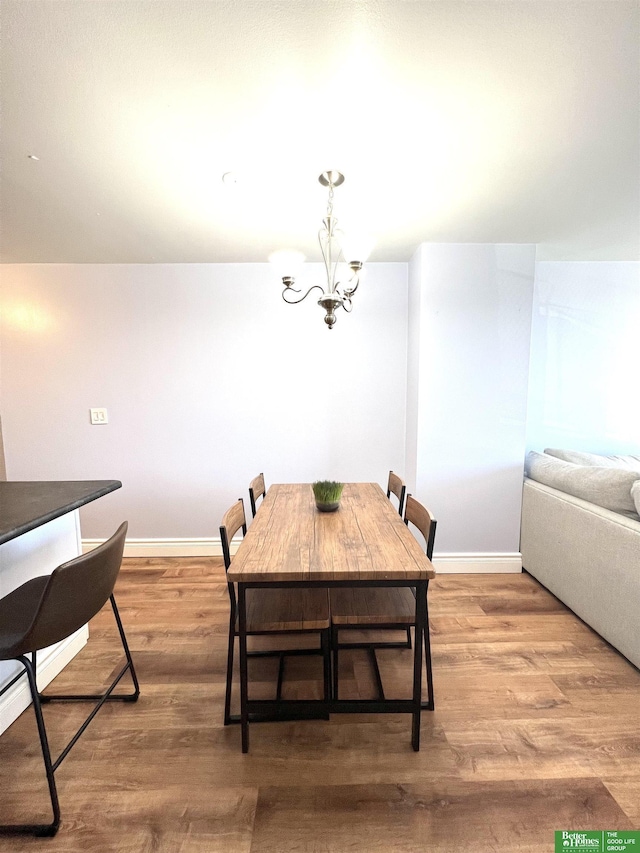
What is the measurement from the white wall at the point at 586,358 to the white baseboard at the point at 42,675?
341 cm

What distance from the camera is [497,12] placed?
904 millimetres

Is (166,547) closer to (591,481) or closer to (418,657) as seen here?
(418,657)

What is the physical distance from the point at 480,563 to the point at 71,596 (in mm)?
2526

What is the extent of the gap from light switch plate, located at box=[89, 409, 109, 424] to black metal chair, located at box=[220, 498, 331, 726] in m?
1.79

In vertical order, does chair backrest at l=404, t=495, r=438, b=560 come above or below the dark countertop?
below

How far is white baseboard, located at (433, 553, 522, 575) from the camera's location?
2.54 meters

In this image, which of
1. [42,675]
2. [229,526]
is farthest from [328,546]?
[42,675]

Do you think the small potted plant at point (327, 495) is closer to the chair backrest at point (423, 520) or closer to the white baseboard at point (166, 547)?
the chair backrest at point (423, 520)

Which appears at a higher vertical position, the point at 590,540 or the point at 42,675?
the point at 590,540

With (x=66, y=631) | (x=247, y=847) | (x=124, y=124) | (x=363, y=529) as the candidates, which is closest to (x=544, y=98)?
(x=124, y=124)

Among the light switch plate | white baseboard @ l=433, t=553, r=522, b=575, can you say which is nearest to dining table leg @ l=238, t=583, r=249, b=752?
white baseboard @ l=433, t=553, r=522, b=575

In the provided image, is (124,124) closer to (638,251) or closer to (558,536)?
(558,536)

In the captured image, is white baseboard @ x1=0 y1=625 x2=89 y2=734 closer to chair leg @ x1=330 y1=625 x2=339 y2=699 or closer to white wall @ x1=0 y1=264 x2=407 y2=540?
white wall @ x1=0 y1=264 x2=407 y2=540

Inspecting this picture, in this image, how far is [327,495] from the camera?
5.59 ft
